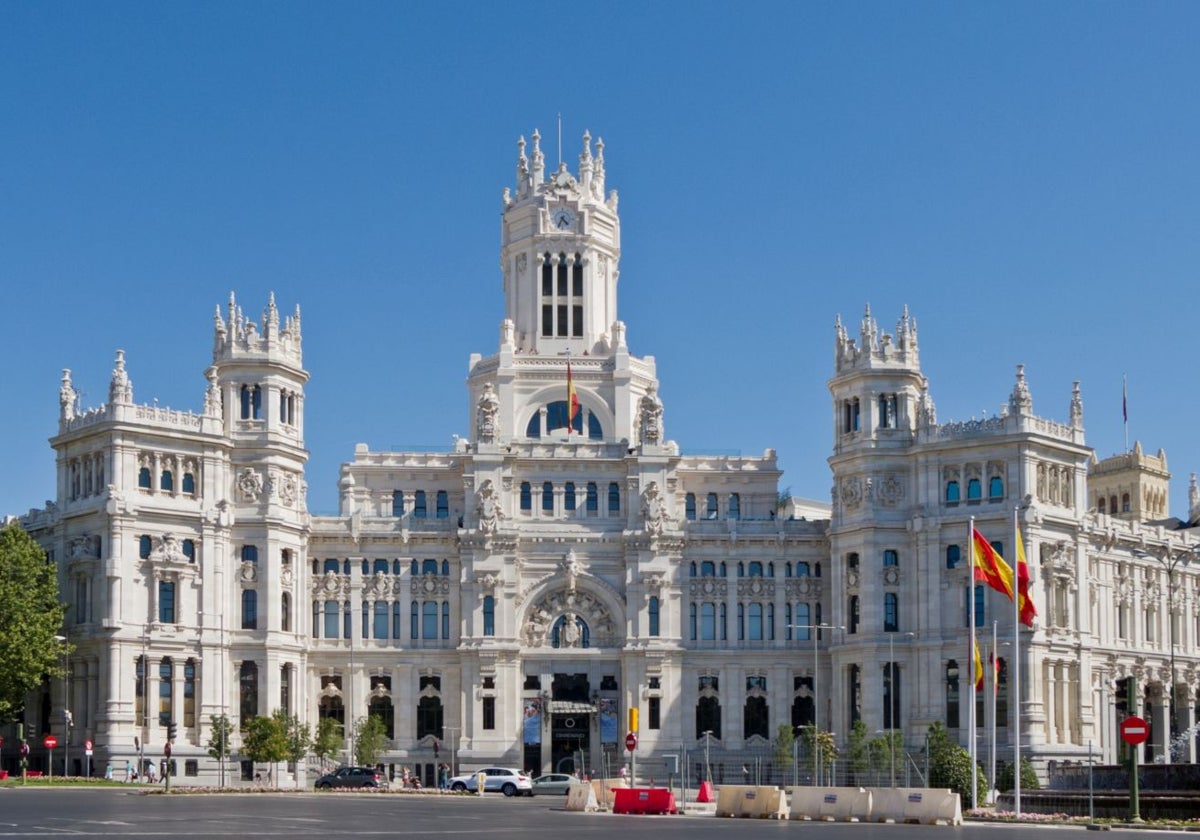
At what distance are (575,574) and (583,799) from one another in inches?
2126

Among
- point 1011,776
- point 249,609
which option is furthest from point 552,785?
point 1011,776

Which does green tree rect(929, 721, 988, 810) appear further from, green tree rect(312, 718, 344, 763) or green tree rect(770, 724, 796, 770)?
green tree rect(312, 718, 344, 763)

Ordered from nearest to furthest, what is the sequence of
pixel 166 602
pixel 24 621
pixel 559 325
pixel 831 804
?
1. pixel 831 804
2. pixel 24 621
3. pixel 166 602
4. pixel 559 325

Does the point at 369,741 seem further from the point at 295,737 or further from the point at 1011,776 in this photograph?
the point at 1011,776

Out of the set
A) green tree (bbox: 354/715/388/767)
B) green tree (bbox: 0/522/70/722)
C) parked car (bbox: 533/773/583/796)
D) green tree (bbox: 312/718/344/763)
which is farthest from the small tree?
parked car (bbox: 533/773/583/796)

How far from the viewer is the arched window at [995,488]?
133750 millimetres

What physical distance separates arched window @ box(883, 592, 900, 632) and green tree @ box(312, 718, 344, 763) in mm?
36719

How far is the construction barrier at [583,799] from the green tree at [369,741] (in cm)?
4672

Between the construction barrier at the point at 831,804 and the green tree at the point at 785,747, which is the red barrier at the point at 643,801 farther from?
the green tree at the point at 785,747

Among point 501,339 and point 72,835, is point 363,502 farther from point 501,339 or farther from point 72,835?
point 72,835

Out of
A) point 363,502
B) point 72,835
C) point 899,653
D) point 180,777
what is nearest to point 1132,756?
point 72,835

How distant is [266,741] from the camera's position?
127 m

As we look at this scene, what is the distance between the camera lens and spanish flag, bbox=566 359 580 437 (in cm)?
14650

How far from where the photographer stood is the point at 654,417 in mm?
144000
